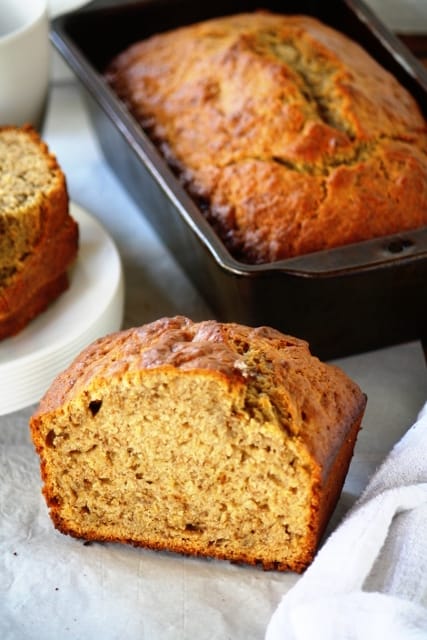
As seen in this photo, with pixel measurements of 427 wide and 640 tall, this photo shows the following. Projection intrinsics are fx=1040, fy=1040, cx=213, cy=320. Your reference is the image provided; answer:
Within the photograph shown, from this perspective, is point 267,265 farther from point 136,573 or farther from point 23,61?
point 23,61

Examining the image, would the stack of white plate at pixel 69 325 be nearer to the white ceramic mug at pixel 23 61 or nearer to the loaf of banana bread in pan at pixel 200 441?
the loaf of banana bread in pan at pixel 200 441

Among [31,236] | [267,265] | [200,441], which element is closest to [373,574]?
[200,441]

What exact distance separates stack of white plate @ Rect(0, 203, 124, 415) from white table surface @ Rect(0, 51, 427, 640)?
0.17 meters

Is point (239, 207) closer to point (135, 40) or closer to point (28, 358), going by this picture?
point (28, 358)

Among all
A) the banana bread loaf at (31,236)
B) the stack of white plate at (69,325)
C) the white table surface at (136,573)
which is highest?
the banana bread loaf at (31,236)

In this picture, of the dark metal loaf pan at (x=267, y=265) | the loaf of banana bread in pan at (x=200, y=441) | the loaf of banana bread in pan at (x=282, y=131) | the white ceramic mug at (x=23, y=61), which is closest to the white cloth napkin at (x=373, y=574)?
the loaf of banana bread in pan at (x=200, y=441)

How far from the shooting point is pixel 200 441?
205 cm

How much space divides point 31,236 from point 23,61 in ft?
2.10

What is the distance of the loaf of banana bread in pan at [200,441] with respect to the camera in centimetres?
199

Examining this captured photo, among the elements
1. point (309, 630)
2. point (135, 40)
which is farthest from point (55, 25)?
point (309, 630)

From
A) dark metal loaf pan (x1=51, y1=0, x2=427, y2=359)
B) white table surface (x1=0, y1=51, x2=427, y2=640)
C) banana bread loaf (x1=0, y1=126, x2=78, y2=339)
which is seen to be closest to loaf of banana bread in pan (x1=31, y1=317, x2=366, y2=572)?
white table surface (x1=0, y1=51, x2=427, y2=640)

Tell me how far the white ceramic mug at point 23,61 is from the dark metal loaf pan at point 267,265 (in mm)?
121

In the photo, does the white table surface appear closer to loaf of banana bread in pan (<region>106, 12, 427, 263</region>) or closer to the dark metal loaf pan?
the dark metal loaf pan

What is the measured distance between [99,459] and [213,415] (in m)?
0.30
